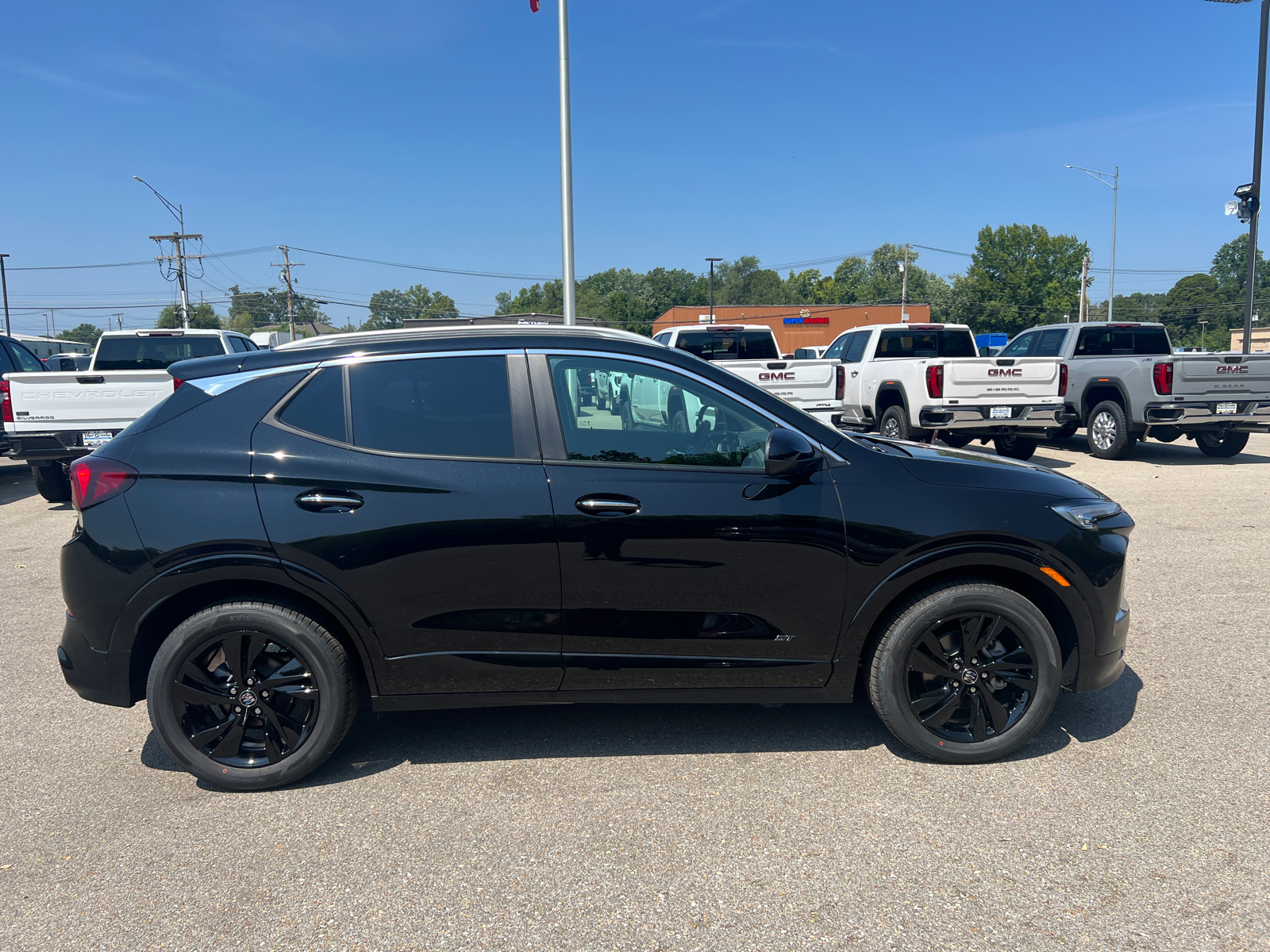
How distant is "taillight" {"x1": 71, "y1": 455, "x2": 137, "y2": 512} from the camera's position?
332 cm

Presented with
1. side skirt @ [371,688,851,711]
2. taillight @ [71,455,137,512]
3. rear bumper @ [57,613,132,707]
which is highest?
taillight @ [71,455,137,512]

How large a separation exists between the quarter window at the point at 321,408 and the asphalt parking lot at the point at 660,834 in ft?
4.72

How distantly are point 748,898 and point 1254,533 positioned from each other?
24.2ft

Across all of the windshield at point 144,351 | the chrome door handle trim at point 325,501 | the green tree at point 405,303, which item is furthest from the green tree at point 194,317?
the chrome door handle trim at point 325,501

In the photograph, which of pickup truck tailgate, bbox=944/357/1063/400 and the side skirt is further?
pickup truck tailgate, bbox=944/357/1063/400

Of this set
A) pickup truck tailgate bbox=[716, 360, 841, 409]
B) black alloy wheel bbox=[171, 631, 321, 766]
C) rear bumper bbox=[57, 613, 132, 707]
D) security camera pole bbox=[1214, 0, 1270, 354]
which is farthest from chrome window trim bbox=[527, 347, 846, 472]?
security camera pole bbox=[1214, 0, 1270, 354]

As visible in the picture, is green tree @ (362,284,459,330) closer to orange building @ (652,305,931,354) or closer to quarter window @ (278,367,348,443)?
orange building @ (652,305,931,354)

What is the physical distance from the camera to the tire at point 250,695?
3.34m

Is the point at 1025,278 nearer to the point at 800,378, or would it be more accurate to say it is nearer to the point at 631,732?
the point at 800,378

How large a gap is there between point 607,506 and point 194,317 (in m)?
134

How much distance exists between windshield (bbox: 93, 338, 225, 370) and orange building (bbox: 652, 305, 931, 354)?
215ft

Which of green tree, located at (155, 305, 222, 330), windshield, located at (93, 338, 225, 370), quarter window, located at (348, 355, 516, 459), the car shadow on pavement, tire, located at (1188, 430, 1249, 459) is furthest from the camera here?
green tree, located at (155, 305, 222, 330)

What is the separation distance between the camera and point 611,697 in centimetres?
352

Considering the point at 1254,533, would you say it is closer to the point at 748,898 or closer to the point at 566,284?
the point at 748,898
